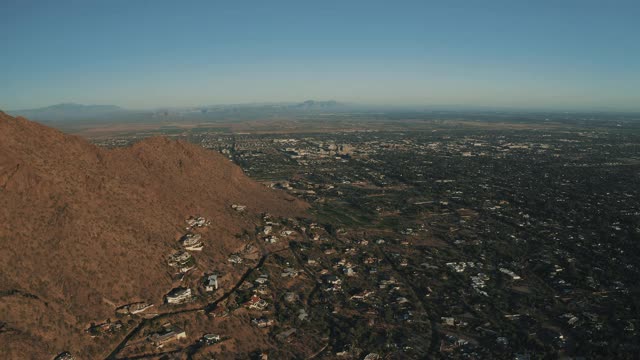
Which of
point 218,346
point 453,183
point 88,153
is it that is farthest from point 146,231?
point 453,183

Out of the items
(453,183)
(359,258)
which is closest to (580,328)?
(359,258)

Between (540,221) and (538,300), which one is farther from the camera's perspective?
(540,221)

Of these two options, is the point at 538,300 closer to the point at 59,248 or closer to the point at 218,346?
the point at 218,346

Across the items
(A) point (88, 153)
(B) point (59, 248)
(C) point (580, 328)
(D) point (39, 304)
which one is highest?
(A) point (88, 153)

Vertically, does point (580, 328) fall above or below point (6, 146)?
below

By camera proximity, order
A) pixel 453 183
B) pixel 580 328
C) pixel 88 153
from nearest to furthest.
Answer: pixel 580 328 < pixel 88 153 < pixel 453 183

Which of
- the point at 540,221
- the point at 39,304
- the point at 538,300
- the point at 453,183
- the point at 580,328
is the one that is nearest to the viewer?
the point at 39,304
